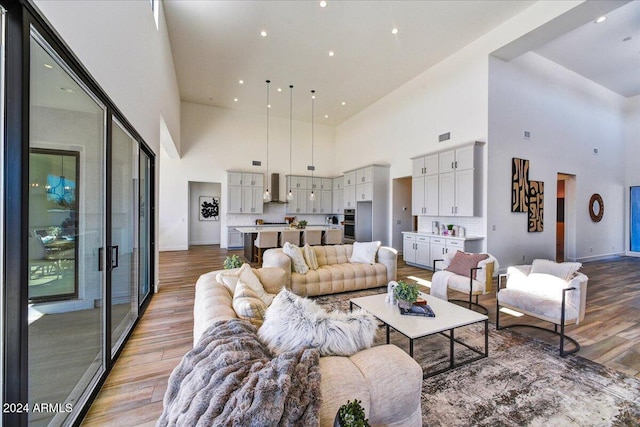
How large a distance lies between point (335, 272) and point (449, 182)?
133 inches

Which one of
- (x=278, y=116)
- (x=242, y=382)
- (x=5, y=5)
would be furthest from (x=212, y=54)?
(x=242, y=382)

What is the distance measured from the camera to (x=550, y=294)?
2838mm

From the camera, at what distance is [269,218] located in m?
9.88

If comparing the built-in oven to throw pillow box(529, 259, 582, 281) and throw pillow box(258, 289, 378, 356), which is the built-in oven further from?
throw pillow box(258, 289, 378, 356)

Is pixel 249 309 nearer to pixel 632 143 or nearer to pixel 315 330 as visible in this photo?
pixel 315 330

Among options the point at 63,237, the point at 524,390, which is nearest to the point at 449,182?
the point at 524,390

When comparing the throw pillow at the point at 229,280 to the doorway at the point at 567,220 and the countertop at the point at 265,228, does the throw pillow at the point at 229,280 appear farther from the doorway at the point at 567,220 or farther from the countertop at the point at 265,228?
the doorway at the point at 567,220

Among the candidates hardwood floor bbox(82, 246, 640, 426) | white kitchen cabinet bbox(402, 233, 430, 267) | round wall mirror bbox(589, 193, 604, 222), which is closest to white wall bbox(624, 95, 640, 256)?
round wall mirror bbox(589, 193, 604, 222)

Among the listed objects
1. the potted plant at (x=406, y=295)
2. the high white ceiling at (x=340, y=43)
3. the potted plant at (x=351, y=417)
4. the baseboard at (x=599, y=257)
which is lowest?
the baseboard at (x=599, y=257)

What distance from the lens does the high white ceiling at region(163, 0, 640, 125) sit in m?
4.50

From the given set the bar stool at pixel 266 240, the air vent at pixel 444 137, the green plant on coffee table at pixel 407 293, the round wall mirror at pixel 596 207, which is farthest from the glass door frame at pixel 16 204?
the round wall mirror at pixel 596 207

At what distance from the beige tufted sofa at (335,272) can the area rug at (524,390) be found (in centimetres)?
164

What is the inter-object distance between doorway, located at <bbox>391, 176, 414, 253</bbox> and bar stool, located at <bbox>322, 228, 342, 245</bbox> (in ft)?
6.03

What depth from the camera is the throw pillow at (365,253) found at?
14.9 feet
